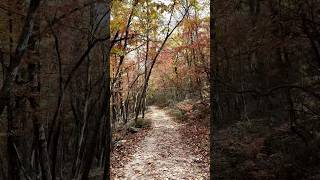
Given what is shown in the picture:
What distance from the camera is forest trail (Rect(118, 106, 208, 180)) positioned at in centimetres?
847

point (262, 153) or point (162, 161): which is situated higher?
point (262, 153)

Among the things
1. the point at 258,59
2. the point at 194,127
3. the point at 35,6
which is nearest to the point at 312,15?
the point at 258,59

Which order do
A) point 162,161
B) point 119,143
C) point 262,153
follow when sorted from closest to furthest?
1. point 262,153
2. point 162,161
3. point 119,143

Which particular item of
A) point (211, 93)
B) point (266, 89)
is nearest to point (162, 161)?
point (211, 93)

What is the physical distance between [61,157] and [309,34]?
17.5ft

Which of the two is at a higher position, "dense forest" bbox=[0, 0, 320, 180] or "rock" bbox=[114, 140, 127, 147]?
"dense forest" bbox=[0, 0, 320, 180]

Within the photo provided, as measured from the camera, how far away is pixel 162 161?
31.6ft

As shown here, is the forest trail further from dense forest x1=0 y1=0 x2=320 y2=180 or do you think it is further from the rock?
the rock

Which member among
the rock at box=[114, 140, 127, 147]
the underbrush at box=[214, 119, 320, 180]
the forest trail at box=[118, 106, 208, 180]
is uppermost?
the underbrush at box=[214, 119, 320, 180]

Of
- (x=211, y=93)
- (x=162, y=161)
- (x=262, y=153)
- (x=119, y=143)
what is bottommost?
(x=162, y=161)

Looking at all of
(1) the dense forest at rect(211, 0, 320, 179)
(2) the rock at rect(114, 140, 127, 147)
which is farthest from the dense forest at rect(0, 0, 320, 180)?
(2) the rock at rect(114, 140, 127, 147)

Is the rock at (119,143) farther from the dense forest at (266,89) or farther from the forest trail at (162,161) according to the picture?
the dense forest at (266,89)

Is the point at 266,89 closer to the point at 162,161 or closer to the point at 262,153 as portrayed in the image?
the point at 262,153

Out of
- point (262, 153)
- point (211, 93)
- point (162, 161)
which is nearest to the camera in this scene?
point (262, 153)
